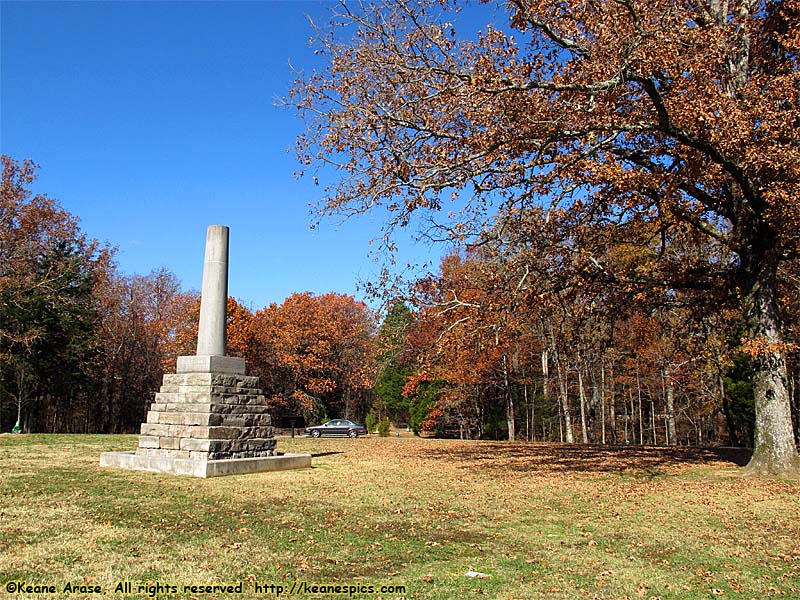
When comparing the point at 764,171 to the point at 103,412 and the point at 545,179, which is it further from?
the point at 103,412

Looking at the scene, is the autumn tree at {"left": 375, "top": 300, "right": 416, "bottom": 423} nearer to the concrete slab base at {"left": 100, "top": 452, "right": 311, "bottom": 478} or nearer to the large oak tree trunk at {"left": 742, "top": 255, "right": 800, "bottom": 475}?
the concrete slab base at {"left": 100, "top": 452, "right": 311, "bottom": 478}

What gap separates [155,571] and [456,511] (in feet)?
14.5

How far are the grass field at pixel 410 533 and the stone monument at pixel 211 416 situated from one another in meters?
0.62

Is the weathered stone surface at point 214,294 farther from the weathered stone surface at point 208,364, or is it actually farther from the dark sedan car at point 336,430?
the dark sedan car at point 336,430

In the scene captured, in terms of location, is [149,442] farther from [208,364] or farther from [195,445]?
[208,364]

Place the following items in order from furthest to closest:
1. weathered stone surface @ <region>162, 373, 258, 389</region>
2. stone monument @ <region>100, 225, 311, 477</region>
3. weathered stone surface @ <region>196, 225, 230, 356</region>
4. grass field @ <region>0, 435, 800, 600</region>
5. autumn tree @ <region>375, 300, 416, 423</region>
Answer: autumn tree @ <region>375, 300, 416, 423</region> < weathered stone surface @ <region>196, 225, 230, 356</region> < weathered stone surface @ <region>162, 373, 258, 389</region> < stone monument @ <region>100, 225, 311, 477</region> < grass field @ <region>0, 435, 800, 600</region>

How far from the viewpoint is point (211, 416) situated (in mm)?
12562

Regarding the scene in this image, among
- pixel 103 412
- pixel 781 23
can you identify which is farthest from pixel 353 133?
pixel 103 412

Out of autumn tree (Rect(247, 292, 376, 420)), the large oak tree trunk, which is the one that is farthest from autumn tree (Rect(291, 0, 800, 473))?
autumn tree (Rect(247, 292, 376, 420))

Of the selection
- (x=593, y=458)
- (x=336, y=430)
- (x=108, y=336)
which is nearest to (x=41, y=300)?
(x=108, y=336)

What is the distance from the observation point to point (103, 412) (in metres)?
46.7

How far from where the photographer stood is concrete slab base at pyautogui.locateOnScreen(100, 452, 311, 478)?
39.2ft

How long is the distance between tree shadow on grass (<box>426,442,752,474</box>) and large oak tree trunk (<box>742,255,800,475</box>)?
2057 millimetres

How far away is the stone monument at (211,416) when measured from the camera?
40.9 feet
